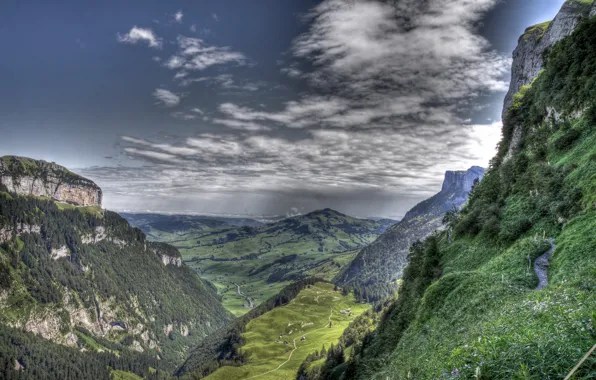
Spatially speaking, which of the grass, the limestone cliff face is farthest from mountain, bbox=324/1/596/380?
the limestone cliff face

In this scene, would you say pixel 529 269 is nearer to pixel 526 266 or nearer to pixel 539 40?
pixel 526 266

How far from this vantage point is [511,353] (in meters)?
9.47

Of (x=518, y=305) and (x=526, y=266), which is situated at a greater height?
(x=526, y=266)

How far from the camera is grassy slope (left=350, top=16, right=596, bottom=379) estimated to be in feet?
31.7

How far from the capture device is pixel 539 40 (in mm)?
86188

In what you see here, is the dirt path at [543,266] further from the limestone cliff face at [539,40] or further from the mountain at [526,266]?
the limestone cliff face at [539,40]

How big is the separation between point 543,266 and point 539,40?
85671 mm

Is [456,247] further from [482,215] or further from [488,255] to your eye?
[488,255]

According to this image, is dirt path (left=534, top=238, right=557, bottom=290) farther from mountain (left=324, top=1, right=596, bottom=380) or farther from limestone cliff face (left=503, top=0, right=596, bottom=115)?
limestone cliff face (left=503, top=0, right=596, bottom=115)

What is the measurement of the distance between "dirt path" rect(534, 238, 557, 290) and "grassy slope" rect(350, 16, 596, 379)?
0.45m

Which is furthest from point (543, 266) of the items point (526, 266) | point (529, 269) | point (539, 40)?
point (539, 40)

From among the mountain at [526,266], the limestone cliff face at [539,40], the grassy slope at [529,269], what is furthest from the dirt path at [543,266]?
the limestone cliff face at [539,40]

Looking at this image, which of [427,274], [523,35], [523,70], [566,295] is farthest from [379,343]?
[523,35]

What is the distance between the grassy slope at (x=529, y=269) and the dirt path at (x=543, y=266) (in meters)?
0.45
